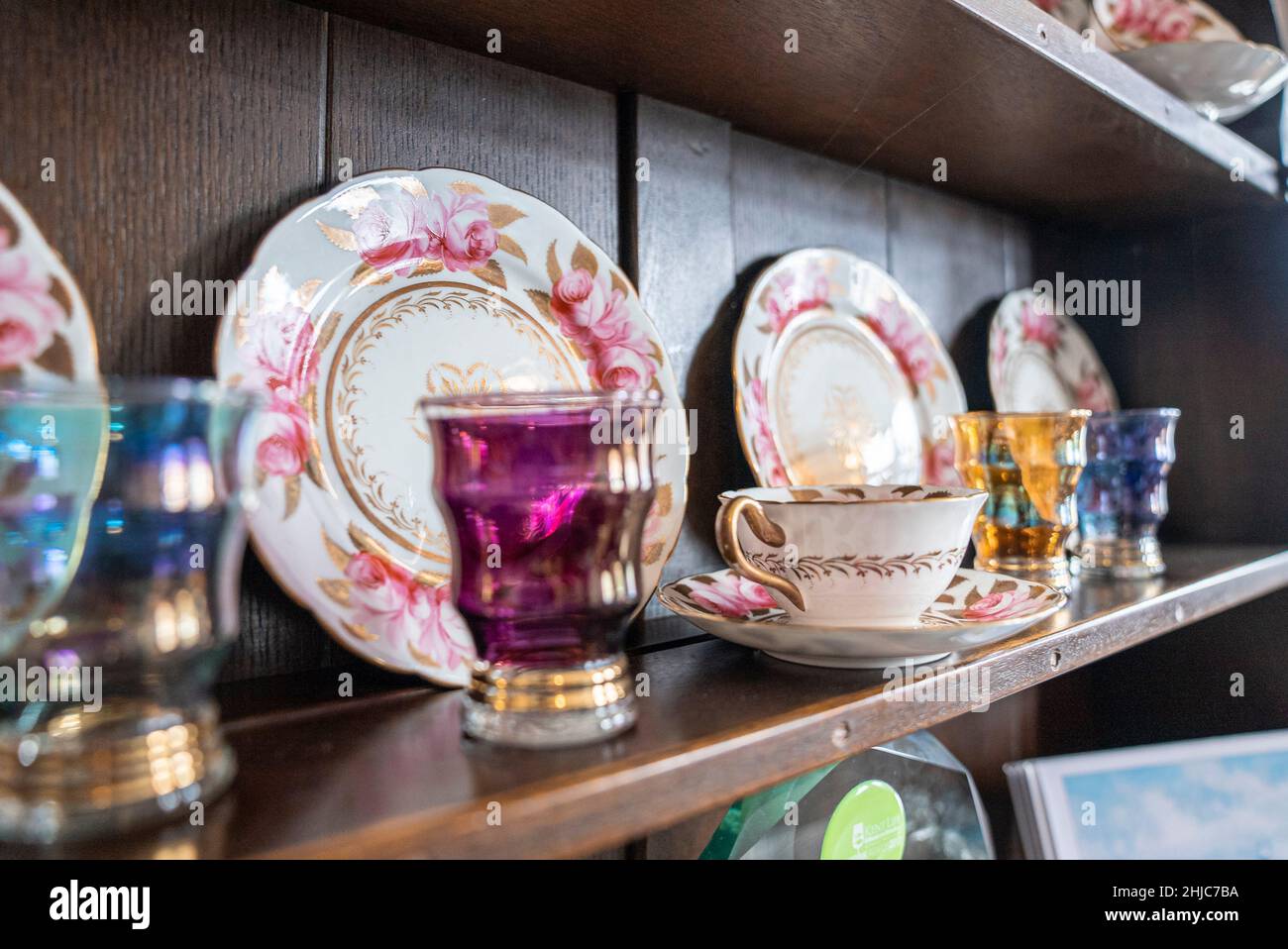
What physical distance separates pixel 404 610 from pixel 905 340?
56cm

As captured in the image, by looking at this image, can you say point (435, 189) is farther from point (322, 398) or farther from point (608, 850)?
point (608, 850)

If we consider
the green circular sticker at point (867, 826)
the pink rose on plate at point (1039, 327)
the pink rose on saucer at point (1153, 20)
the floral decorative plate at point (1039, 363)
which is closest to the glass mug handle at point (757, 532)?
the green circular sticker at point (867, 826)

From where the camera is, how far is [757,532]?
516 millimetres

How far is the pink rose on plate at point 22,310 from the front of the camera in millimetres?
381

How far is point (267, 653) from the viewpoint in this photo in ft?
1.60

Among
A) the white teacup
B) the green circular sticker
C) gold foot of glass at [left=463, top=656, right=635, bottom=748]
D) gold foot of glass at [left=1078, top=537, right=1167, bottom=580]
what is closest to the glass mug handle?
the white teacup

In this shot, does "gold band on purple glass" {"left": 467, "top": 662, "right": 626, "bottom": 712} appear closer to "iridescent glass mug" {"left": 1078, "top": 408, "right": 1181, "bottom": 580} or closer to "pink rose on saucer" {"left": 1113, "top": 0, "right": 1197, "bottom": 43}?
"iridescent glass mug" {"left": 1078, "top": 408, "right": 1181, "bottom": 580}

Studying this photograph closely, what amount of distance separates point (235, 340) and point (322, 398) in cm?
5

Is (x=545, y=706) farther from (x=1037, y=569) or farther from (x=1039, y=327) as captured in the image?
(x=1039, y=327)

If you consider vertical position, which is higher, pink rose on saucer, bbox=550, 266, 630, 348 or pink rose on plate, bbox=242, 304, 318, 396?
pink rose on saucer, bbox=550, 266, 630, 348

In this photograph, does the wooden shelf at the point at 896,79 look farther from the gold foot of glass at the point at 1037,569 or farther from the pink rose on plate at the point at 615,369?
the gold foot of glass at the point at 1037,569

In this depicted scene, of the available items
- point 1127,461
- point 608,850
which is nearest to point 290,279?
point 608,850

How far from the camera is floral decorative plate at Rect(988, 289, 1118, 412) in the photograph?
100cm
